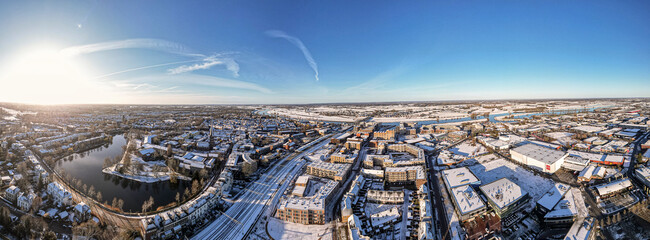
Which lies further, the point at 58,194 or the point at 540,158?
the point at 540,158

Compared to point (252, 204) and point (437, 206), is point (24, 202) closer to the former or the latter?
point (252, 204)

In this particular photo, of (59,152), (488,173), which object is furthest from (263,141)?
(488,173)

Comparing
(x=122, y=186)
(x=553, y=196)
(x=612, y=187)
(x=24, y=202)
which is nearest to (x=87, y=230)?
(x=24, y=202)

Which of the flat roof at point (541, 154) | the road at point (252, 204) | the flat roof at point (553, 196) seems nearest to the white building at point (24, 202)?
the road at point (252, 204)

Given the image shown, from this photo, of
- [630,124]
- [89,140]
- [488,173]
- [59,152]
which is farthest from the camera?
[630,124]

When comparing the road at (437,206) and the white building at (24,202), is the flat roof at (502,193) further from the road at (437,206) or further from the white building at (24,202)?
the white building at (24,202)

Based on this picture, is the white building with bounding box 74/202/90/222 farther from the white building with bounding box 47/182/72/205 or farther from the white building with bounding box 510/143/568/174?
the white building with bounding box 510/143/568/174

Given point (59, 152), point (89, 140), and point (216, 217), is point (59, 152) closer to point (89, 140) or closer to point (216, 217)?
point (89, 140)

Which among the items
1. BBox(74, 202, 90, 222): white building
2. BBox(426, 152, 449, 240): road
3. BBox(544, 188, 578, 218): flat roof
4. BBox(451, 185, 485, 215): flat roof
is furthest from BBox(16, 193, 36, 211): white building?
BBox(544, 188, 578, 218): flat roof
